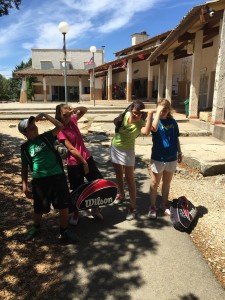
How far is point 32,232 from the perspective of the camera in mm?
3387

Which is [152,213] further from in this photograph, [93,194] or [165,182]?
[93,194]

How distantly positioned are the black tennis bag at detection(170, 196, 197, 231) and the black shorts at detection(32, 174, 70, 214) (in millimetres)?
1457

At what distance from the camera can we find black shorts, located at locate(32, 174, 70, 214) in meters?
3.16

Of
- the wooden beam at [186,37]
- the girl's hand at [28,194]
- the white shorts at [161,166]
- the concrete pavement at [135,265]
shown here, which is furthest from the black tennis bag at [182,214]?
the wooden beam at [186,37]

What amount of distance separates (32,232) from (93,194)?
855 mm

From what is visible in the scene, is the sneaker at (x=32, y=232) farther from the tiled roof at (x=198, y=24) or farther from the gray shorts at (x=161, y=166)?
the tiled roof at (x=198, y=24)

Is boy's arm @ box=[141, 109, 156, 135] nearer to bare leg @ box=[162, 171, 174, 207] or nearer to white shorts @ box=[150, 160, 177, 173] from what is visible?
white shorts @ box=[150, 160, 177, 173]

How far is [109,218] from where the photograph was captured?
394cm

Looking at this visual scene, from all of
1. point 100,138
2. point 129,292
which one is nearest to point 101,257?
point 129,292

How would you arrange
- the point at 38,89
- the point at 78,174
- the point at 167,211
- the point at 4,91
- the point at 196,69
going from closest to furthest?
the point at 78,174
the point at 167,211
the point at 196,69
the point at 38,89
the point at 4,91

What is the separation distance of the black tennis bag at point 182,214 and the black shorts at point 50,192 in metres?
1.46

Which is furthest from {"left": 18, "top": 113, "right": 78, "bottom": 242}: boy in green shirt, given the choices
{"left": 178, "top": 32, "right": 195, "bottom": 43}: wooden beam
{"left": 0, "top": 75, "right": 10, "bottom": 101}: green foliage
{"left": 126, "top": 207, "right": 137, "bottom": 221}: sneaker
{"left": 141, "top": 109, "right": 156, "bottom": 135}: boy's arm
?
{"left": 0, "top": 75, "right": 10, "bottom": 101}: green foliage

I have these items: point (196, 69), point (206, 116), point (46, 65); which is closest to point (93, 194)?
point (206, 116)

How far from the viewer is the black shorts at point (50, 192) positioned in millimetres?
3159
